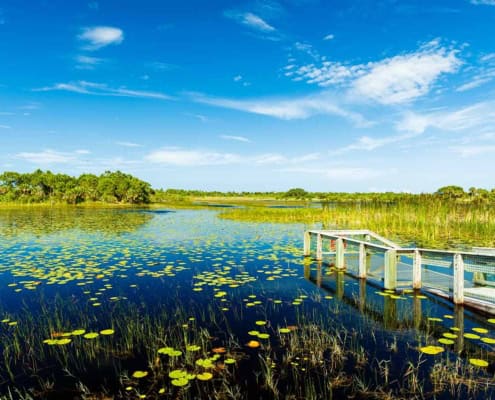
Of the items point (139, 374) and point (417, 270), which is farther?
point (417, 270)

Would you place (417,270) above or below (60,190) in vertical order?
below

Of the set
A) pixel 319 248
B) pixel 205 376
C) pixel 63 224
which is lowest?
pixel 205 376

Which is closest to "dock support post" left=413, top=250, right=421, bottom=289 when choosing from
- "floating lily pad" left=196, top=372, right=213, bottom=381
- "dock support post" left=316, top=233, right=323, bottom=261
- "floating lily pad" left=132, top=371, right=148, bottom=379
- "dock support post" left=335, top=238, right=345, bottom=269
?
"dock support post" left=335, top=238, right=345, bottom=269

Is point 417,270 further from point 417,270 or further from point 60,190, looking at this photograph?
point 60,190

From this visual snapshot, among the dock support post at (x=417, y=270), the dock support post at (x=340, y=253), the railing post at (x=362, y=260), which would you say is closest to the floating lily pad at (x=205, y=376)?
the dock support post at (x=417, y=270)

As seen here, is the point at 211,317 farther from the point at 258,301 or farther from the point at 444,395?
the point at 444,395

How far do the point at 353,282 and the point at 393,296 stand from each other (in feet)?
5.20

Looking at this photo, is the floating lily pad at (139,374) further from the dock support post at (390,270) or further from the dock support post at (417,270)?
the dock support post at (417,270)

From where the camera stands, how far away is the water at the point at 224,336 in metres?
4.04

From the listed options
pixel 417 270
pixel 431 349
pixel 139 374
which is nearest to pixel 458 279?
pixel 417 270

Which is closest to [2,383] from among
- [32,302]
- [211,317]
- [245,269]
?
[211,317]

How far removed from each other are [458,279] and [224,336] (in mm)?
5084

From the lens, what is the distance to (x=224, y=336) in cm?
546

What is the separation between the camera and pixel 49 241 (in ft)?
52.7
